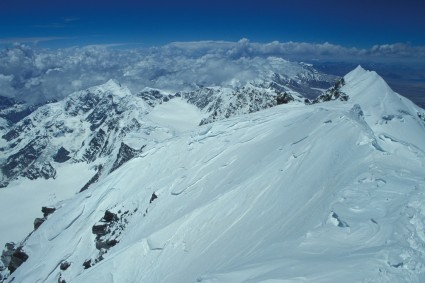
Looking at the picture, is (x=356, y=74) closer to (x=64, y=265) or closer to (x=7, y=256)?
(x=64, y=265)

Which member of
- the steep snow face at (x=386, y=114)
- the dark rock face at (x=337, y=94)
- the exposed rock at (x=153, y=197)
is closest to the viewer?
the steep snow face at (x=386, y=114)

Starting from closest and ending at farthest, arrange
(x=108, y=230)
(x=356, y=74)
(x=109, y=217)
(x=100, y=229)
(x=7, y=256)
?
1. (x=108, y=230)
2. (x=100, y=229)
3. (x=109, y=217)
4. (x=356, y=74)
5. (x=7, y=256)

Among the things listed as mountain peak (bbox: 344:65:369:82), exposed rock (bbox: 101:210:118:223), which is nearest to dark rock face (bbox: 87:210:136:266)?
exposed rock (bbox: 101:210:118:223)

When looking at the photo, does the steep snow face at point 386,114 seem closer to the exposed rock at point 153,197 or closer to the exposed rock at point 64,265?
the exposed rock at point 153,197

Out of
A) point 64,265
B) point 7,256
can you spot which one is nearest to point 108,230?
point 64,265

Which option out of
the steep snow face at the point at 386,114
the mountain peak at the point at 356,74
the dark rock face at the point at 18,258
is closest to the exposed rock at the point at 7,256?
the dark rock face at the point at 18,258

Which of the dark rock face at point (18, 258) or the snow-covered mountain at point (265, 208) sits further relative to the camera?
the dark rock face at point (18, 258)

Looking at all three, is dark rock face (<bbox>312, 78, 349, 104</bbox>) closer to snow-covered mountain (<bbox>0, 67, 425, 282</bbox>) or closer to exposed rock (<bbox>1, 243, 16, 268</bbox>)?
snow-covered mountain (<bbox>0, 67, 425, 282</bbox>)

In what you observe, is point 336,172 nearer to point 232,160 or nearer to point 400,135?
point 400,135
